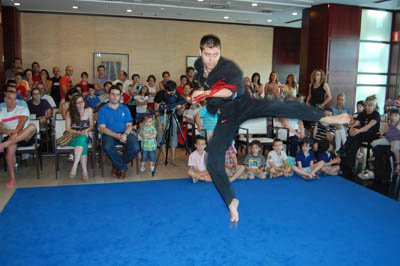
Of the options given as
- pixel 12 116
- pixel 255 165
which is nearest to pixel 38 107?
pixel 12 116

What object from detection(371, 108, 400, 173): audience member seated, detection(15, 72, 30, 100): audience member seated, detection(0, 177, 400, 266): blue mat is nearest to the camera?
detection(0, 177, 400, 266): blue mat

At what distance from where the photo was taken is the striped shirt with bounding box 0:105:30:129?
536cm

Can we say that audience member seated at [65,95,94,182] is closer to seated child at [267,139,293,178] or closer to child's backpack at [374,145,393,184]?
seated child at [267,139,293,178]

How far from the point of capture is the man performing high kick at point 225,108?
2742 mm

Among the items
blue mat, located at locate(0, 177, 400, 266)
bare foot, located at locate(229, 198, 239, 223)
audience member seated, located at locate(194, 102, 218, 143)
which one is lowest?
blue mat, located at locate(0, 177, 400, 266)

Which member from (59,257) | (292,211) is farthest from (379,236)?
(59,257)

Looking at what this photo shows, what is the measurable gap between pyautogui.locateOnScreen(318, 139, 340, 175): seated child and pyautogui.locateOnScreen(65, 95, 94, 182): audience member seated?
377 cm

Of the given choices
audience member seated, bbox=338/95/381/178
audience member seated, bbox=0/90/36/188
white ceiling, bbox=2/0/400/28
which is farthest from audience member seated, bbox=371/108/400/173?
audience member seated, bbox=0/90/36/188

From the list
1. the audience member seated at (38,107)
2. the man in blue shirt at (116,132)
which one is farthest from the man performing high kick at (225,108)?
the audience member seated at (38,107)

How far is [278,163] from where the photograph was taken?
5.67m

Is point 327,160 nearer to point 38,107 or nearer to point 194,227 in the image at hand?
point 194,227

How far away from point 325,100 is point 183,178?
3938mm

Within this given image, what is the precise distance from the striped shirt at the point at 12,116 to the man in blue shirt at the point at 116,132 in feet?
3.68

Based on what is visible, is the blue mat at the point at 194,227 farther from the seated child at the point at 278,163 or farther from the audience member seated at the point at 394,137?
the audience member seated at the point at 394,137
